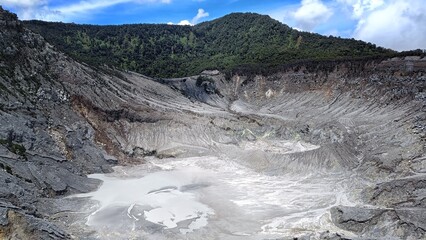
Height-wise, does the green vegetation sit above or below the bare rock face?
above

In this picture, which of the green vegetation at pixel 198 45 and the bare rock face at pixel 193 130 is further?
the green vegetation at pixel 198 45

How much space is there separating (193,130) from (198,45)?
94951mm

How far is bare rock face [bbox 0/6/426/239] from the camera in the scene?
3216 centimetres

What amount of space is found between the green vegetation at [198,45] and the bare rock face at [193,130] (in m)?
14.7

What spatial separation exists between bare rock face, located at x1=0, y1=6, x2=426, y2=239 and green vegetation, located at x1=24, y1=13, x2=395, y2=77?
14.7m

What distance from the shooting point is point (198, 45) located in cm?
15050

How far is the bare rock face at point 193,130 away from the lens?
3216cm

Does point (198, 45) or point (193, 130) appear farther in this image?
point (198, 45)

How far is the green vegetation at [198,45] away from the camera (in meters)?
95.1

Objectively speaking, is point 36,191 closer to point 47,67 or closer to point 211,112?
point 47,67

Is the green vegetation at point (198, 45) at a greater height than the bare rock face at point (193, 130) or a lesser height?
greater

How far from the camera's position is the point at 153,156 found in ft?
182

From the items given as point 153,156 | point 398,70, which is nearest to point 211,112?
point 153,156

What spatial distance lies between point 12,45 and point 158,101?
22599 millimetres
